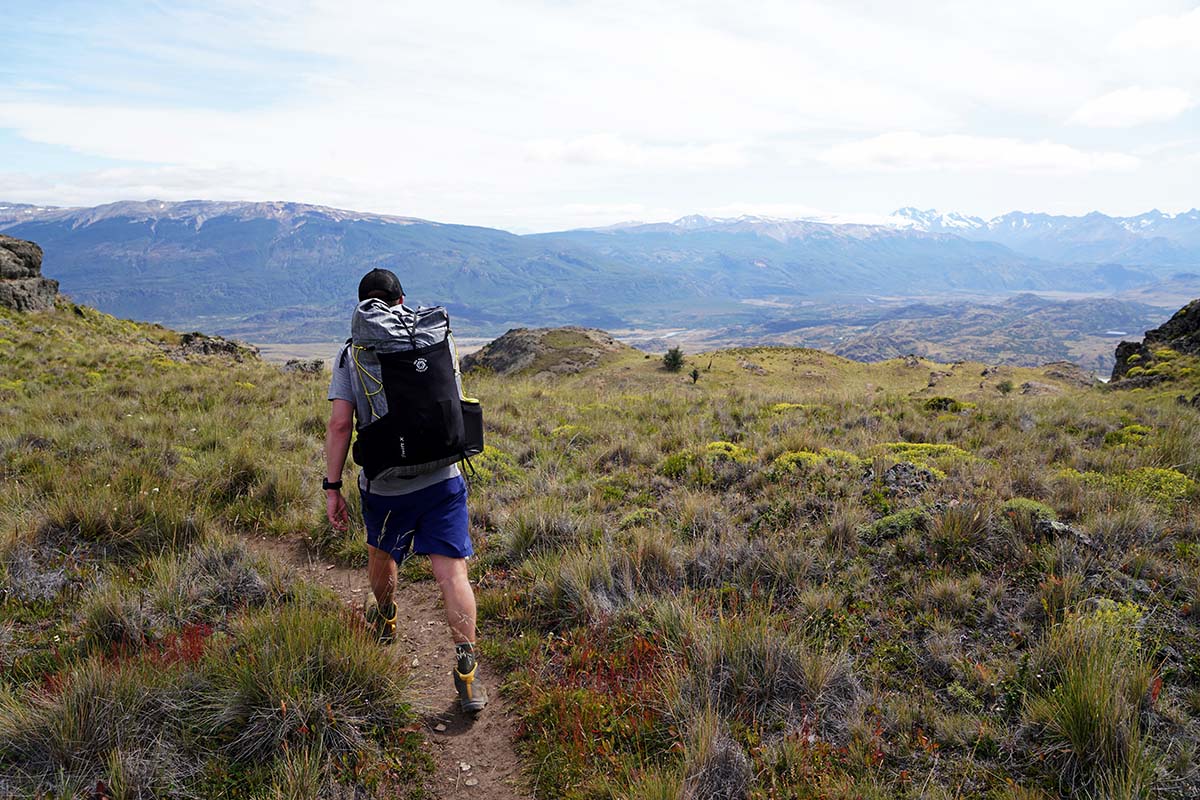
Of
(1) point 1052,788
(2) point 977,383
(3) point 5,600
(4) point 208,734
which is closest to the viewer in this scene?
(1) point 1052,788

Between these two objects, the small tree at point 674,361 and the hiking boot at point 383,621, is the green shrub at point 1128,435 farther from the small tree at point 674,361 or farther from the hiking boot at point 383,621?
the small tree at point 674,361

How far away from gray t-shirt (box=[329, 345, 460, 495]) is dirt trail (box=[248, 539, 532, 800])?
3.41 feet

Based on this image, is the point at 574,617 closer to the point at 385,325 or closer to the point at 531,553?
the point at 531,553

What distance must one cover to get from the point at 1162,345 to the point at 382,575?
2646cm

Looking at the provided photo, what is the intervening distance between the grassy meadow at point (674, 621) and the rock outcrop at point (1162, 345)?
13879 millimetres

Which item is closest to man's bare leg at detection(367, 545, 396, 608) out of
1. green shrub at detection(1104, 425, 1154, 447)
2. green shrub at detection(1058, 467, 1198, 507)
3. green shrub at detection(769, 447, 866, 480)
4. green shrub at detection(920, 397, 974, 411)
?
green shrub at detection(769, 447, 866, 480)

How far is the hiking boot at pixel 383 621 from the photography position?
168 inches

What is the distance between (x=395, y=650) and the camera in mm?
3762

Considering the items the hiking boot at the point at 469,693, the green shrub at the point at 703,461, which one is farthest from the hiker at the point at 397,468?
the green shrub at the point at 703,461

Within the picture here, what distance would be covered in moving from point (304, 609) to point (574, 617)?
6.48 feet

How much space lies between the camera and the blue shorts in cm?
387

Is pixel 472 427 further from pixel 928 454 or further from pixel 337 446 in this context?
pixel 928 454

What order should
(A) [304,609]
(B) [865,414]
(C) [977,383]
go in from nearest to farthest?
(A) [304,609], (B) [865,414], (C) [977,383]

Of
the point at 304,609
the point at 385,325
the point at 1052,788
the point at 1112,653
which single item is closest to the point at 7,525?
the point at 304,609
